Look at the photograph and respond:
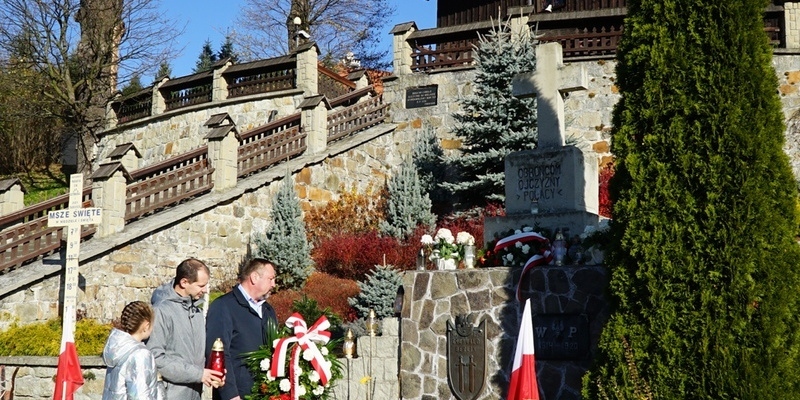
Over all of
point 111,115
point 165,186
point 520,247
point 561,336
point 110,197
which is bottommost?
point 561,336

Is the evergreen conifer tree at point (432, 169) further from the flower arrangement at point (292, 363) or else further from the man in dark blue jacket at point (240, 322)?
the man in dark blue jacket at point (240, 322)

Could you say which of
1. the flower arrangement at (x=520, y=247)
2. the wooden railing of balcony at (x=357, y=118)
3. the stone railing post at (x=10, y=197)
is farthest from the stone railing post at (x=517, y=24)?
the flower arrangement at (x=520, y=247)

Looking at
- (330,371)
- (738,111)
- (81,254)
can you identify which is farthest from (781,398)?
(81,254)

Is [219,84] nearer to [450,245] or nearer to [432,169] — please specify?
[432,169]

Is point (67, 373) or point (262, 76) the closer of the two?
point (67, 373)

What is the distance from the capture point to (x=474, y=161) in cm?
1758

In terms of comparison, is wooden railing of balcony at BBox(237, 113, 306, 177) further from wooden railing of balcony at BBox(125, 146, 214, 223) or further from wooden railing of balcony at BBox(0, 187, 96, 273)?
wooden railing of balcony at BBox(0, 187, 96, 273)

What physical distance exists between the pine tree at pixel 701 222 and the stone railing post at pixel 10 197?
12.2m

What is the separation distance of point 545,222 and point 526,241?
83cm

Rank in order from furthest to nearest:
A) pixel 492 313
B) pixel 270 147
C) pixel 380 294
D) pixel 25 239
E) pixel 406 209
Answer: pixel 270 147 < pixel 406 209 < pixel 25 239 < pixel 380 294 < pixel 492 313

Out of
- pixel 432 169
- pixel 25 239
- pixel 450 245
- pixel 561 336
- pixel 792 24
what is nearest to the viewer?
pixel 561 336

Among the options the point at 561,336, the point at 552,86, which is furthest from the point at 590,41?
the point at 561,336

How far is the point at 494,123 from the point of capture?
690 inches

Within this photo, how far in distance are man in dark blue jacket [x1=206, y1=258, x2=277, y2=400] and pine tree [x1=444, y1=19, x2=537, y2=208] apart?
11067 mm
